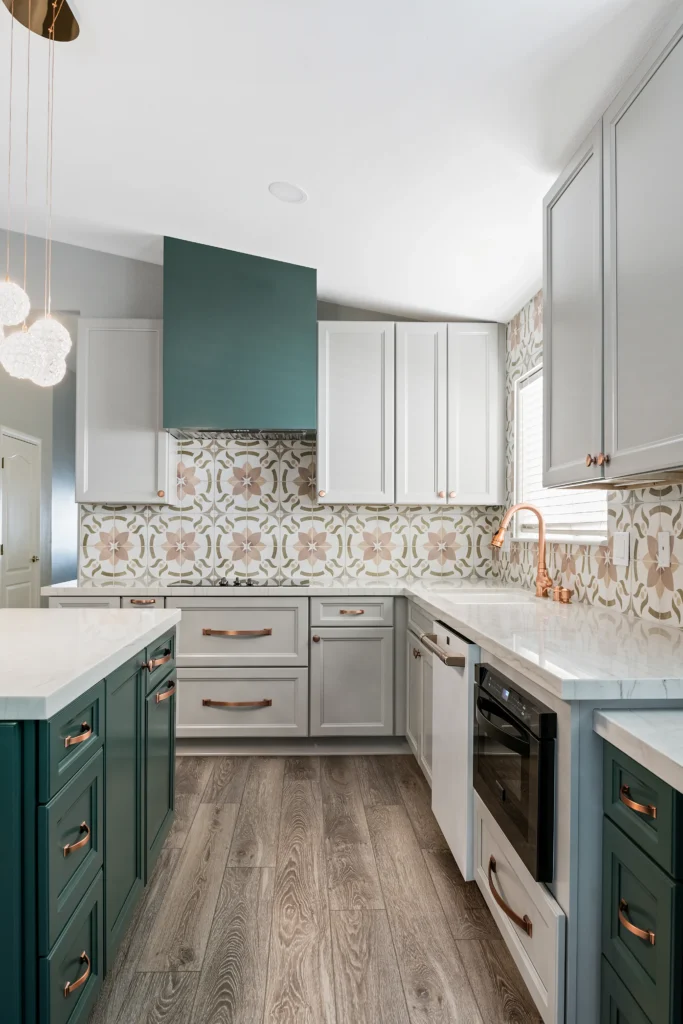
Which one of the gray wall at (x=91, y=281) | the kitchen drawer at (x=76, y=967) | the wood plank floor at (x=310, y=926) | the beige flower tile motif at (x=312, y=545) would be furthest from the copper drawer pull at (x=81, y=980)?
the gray wall at (x=91, y=281)

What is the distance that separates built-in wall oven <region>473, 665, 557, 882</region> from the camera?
133 centimetres

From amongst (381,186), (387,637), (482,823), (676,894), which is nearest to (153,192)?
(381,186)

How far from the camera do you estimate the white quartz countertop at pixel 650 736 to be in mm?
978

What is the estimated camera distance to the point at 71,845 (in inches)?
50.9

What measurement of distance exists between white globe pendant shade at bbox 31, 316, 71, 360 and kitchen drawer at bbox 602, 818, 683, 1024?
6.27ft

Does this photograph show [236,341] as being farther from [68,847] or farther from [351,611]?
[68,847]

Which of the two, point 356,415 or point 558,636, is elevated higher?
point 356,415

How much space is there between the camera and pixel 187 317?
326 centimetres

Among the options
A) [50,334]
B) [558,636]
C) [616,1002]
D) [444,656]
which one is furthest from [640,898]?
[50,334]

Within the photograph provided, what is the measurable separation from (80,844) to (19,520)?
536cm

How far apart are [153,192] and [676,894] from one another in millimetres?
3056

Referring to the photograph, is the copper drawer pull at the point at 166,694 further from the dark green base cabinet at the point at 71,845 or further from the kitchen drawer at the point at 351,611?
the kitchen drawer at the point at 351,611

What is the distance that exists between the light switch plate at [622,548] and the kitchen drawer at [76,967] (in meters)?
1.82

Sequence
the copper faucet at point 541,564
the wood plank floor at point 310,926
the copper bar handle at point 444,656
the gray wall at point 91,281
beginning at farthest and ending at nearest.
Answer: the gray wall at point 91,281, the copper faucet at point 541,564, the copper bar handle at point 444,656, the wood plank floor at point 310,926
